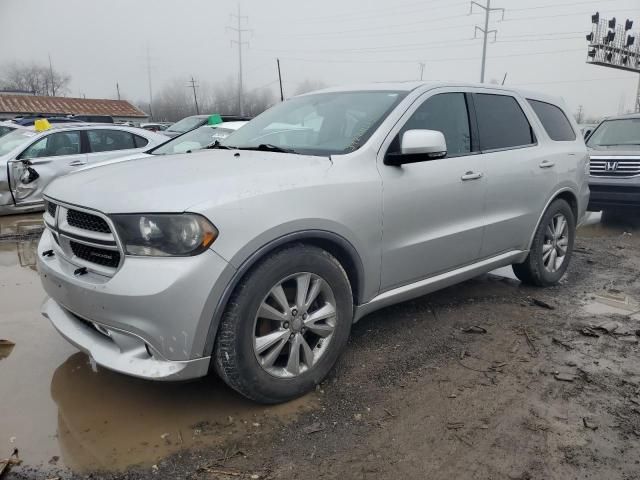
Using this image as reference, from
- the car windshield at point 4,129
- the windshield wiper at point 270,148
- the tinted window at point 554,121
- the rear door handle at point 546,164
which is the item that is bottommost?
the rear door handle at point 546,164

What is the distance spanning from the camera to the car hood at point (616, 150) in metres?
8.45

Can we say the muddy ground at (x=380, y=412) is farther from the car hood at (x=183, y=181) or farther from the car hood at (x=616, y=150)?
the car hood at (x=616, y=150)

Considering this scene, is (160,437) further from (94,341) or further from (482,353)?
(482,353)

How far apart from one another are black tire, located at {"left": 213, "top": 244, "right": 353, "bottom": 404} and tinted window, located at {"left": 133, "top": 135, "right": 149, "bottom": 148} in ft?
23.8

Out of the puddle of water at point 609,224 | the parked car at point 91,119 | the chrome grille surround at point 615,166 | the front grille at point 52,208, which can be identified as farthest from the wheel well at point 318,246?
the parked car at point 91,119

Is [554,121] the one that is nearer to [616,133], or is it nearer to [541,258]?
[541,258]

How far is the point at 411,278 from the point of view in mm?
3467

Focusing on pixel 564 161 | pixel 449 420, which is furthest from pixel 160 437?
pixel 564 161

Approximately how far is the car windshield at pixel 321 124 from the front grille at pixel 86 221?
3.98ft

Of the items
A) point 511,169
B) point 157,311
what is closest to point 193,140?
point 511,169

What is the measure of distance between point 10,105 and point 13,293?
52.1 metres

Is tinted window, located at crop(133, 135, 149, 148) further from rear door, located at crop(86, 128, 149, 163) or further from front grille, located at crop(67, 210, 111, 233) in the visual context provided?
front grille, located at crop(67, 210, 111, 233)

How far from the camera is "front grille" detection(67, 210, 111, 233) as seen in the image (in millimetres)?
2562

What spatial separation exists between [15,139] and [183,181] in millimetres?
7789
